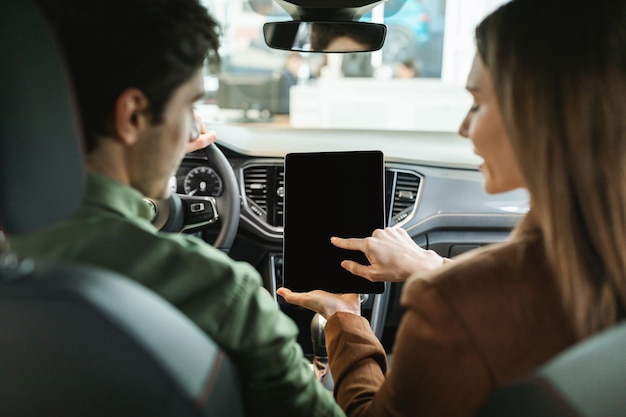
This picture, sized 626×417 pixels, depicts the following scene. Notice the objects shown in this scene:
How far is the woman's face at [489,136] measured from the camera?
96 centimetres

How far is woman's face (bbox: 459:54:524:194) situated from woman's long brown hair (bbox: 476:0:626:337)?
113 millimetres

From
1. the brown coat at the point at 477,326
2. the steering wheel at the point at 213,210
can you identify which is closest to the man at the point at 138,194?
the brown coat at the point at 477,326

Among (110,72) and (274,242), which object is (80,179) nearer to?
(110,72)

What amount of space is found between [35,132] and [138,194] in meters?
0.18

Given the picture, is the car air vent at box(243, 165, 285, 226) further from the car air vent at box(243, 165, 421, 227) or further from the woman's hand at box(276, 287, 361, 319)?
the woman's hand at box(276, 287, 361, 319)

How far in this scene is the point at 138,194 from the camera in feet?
2.99

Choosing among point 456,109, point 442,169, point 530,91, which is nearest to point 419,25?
point 456,109

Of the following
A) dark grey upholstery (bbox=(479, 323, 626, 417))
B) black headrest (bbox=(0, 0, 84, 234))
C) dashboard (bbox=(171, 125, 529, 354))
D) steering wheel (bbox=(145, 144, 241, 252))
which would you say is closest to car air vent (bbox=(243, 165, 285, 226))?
dashboard (bbox=(171, 125, 529, 354))

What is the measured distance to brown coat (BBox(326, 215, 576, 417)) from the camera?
2.64 feet

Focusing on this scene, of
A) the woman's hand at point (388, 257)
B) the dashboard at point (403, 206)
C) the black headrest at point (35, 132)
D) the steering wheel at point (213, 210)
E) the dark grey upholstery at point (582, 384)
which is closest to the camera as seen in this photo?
the dark grey upholstery at point (582, 384)

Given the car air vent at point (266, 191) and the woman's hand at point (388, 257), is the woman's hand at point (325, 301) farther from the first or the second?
the car air vent at point (266, 191)

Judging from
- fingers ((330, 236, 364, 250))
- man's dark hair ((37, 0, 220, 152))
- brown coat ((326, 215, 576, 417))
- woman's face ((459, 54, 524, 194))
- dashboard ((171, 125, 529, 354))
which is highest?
man's dark hair ((37, 0, 220, 152))

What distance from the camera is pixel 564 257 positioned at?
79 centimetres

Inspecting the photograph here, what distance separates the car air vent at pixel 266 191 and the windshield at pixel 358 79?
26.2 inches
